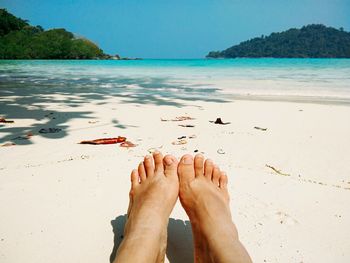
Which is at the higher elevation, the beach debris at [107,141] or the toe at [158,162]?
the toe at [158,162]

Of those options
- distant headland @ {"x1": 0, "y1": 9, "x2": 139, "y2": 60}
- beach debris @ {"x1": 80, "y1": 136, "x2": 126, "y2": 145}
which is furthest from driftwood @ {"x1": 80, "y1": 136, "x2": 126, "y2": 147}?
distant headland @ {"x1": 0, "y1": 9, "x2": 139, "y2": 60}

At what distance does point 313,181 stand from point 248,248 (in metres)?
0.93

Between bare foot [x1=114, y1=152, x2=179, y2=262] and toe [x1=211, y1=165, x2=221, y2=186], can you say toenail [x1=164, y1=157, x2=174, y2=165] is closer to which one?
bare foot [x1=114, y1=152, x2=179, y2=262]

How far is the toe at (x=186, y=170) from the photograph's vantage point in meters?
1.69

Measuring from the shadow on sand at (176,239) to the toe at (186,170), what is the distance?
0.79 feet

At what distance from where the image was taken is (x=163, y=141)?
288 centimetres

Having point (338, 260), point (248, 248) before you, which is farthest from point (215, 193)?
point (338, 260)

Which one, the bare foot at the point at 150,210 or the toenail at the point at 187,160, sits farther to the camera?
the toenail at the point at 187,160

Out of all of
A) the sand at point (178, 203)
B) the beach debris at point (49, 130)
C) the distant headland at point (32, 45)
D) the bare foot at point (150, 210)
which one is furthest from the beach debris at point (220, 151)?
the distant headland at point (32, 45)

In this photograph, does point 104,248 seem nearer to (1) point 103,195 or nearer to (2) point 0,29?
(1) point 103,195

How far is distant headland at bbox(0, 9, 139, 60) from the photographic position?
194 feet

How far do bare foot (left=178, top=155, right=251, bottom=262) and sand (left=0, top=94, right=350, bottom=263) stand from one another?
0.09m

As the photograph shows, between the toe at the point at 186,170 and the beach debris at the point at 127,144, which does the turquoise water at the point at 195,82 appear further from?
the toe at the point at 186,170

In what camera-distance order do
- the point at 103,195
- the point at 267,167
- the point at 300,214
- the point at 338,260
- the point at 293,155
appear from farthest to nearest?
the point at 293,155
the point at 267,167
the point at 103,195
the point at 300,214
the point at 338,260
